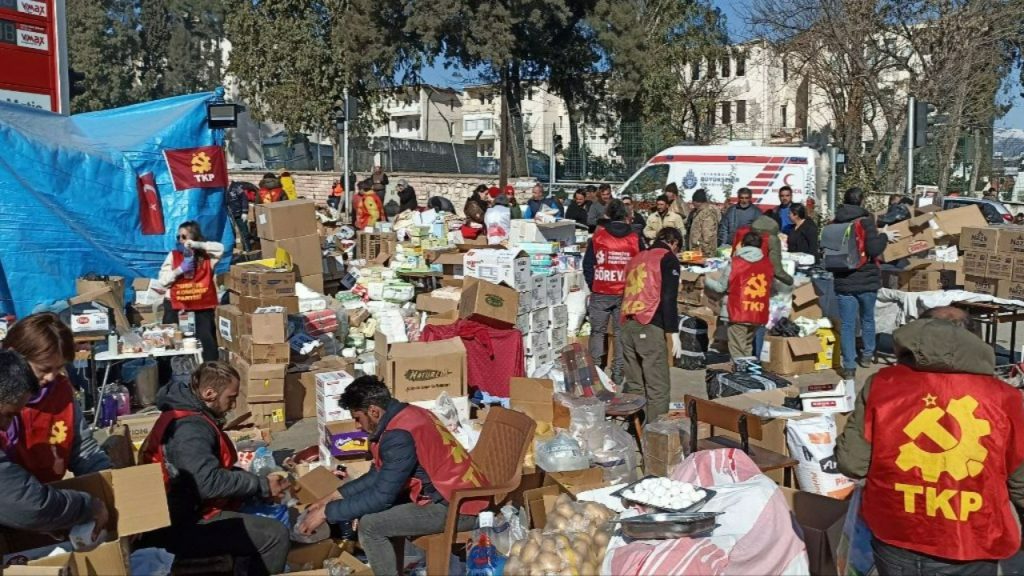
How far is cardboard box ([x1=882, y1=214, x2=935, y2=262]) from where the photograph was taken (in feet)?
39.8

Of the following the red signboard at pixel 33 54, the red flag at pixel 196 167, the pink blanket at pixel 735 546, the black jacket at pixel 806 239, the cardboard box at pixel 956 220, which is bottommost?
the pink blanket at pixel 735 546

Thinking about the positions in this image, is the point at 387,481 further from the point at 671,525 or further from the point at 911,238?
the point at 911,238

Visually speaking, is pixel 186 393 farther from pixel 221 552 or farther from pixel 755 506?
pixel 755 506

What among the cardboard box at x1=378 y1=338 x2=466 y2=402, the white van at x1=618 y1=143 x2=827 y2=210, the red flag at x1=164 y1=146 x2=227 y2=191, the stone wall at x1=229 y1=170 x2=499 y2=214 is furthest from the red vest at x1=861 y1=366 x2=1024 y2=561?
the stone wall at x1=229 y1=170 x2=499 y2=214

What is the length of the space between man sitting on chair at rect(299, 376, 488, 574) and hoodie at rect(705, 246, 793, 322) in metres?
5.38

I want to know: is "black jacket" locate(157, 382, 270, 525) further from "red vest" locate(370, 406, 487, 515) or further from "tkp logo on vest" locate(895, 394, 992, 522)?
"tkp logo on vest" locate(895, 394, 992, 522)

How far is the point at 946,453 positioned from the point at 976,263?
26.5ft

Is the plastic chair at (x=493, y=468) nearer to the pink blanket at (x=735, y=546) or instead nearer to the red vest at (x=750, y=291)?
the pink blanket at (x=735, y=546)

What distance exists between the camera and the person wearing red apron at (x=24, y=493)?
12.1 ft

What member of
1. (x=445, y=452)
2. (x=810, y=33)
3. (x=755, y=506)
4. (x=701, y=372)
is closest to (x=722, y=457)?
(x=755, y=506)

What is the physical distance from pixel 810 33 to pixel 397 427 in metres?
21.1

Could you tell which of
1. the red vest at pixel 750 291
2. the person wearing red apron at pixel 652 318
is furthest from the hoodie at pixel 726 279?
the person wearing red apron at pixel 652 318

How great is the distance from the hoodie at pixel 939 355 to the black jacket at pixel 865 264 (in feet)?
21.4

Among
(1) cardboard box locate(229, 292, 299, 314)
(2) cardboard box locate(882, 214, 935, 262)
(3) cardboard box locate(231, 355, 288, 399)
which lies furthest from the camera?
(2) cardboard box locate(882, 214, 935, 262)
